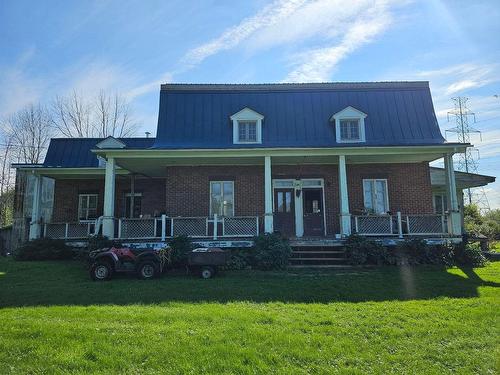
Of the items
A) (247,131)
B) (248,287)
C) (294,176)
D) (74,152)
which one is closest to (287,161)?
(294,176)

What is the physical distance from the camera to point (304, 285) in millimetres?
9891

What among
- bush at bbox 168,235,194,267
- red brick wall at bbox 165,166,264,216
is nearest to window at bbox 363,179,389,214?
red brick wall at bbox 165,166,264,216

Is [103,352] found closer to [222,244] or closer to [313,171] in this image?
[222,244]

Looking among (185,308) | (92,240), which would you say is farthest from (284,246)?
(92,240)

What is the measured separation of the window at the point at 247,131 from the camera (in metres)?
17.2

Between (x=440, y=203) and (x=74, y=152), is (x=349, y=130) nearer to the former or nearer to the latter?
(x=440, y=203)

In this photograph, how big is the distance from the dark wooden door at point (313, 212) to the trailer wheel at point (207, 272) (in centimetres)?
663

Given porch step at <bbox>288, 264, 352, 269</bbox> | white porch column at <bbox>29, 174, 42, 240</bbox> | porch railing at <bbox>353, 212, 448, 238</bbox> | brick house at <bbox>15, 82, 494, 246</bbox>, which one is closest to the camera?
porch step at <bbox>288, 264, 352, 269</bbox>

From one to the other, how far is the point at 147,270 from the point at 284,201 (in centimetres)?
776

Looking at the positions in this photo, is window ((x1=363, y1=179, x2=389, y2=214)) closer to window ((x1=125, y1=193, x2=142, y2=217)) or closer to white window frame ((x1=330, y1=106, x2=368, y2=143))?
white window frame ((x1=330, y1=106, x2=368, y2=143))

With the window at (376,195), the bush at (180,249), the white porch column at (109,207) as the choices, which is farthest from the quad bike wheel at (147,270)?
the window at (376,195)

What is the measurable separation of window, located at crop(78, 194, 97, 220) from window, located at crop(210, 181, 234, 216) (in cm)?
744

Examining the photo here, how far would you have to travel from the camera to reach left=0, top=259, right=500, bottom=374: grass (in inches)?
188

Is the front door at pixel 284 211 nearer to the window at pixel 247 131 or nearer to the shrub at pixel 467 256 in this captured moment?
the window at pixel 247 131
